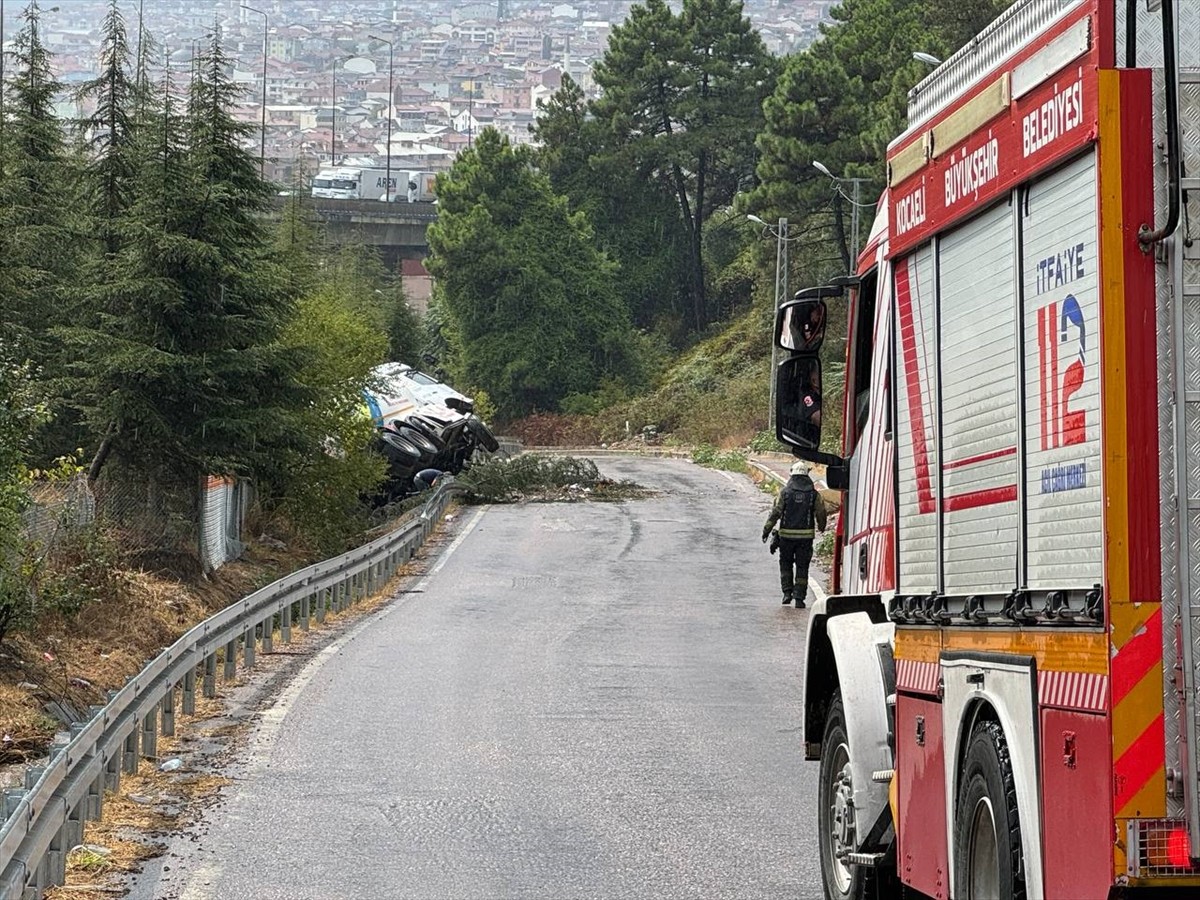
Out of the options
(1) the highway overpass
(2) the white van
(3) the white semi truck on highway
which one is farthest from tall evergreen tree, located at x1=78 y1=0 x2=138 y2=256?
(3) the white semi truck on highway

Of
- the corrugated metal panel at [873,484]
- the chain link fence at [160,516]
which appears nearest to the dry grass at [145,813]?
the corrugated metal panel at [873,484]

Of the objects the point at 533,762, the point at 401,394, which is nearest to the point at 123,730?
the point at 533,762

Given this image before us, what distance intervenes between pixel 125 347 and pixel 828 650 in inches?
911

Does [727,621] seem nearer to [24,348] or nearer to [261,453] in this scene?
[261,453]

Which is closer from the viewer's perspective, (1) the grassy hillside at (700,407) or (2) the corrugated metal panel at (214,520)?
(2) the corrugated metal panel at (214,520)

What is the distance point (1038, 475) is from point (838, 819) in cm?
316

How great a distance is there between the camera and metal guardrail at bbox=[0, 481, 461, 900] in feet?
27.2

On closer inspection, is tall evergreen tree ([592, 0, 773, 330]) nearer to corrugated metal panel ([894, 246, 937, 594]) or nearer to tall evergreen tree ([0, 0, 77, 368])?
tall evergreen tree ([0, 0, 77, 368])

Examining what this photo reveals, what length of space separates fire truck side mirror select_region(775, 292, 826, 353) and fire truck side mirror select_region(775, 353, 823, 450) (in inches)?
1.7

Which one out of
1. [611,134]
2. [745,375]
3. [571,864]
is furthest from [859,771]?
[611,134]

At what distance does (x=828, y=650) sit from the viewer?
8.66m

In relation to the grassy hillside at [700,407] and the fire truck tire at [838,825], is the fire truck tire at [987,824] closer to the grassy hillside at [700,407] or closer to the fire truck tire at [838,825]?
the fire truck tire at [838,825]

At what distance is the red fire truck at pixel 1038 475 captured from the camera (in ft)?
15.5

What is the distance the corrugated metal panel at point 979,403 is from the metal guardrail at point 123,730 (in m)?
3.96
